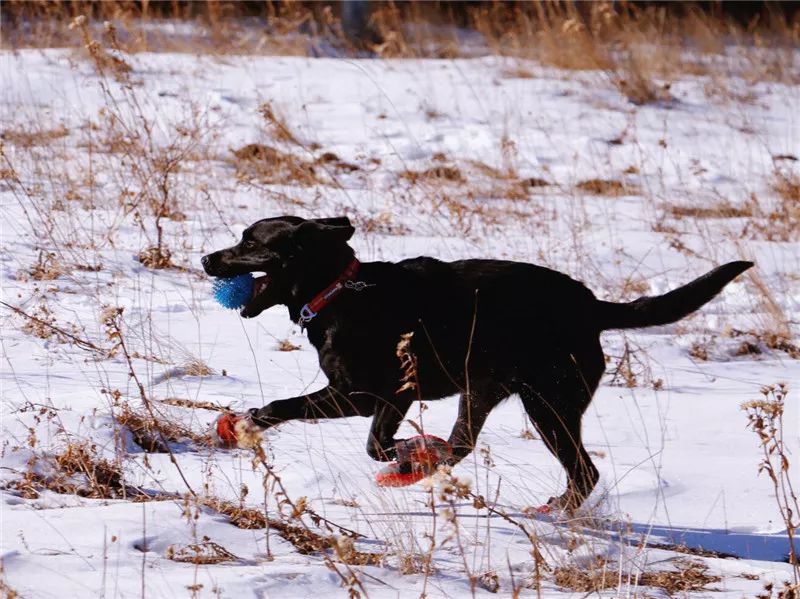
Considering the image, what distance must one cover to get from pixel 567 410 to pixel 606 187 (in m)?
5.55

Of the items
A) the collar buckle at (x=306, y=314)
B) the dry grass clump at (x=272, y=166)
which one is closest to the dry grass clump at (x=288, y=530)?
the collar buckle at (x=306, y=314)

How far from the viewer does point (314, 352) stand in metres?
5.79

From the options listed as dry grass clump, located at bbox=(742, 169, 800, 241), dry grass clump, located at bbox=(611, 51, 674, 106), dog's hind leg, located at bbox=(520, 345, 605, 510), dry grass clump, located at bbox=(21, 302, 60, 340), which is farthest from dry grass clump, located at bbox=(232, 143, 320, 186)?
dog's hind leg, located at bbox=(520, 345, 605, 510)

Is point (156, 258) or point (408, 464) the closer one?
point (408, 464)

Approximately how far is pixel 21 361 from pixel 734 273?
3008 millimetres

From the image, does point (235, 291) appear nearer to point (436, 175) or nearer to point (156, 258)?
point (156, 258)

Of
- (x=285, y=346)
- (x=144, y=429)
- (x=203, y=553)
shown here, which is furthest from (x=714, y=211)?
(x=203, y=553)

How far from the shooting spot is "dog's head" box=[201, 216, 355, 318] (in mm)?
4375

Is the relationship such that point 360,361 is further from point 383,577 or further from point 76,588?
point 76,588

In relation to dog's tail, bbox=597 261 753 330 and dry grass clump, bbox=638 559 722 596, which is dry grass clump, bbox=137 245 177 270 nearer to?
dog's tail, bbox=597 261 753 330

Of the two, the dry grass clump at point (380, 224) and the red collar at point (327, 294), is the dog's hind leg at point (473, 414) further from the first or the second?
the dry grass clump at point (380, 224)

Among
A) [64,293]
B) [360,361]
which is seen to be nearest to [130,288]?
[64,293]

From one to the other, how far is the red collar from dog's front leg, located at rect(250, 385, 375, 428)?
28 centimetres

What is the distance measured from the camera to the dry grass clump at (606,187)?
9430 millimetres
